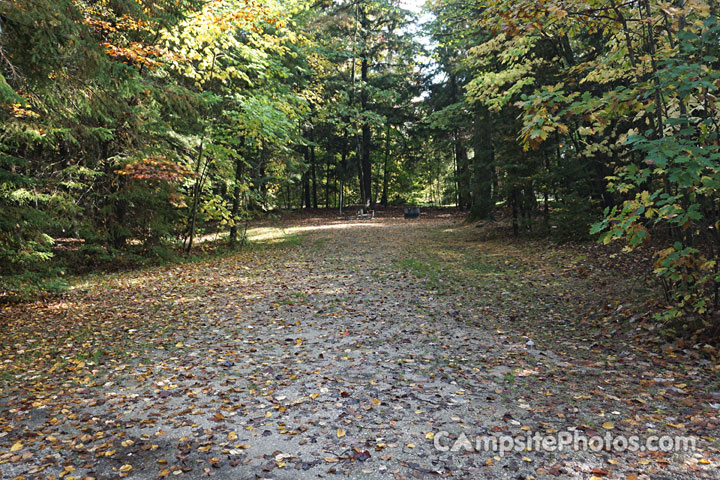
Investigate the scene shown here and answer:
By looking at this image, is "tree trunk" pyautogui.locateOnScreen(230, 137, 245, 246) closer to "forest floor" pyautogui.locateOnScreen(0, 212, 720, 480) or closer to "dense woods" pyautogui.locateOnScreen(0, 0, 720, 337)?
"dense woods" pyautogui.locateOnScreen(0, 0, 720, 337)

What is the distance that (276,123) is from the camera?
12.9 m

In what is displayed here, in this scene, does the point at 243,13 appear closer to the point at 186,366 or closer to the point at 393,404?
the point at 186,366

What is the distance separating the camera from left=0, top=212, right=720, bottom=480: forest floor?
3172mm

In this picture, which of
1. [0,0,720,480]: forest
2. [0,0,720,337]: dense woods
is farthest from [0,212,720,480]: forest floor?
[0,0,720,337]: dense woods

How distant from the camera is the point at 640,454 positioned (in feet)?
10.1

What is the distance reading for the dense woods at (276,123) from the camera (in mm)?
4645

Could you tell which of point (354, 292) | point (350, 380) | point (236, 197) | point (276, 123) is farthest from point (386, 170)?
point (350, 380)

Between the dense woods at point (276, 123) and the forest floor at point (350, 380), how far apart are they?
1.03m

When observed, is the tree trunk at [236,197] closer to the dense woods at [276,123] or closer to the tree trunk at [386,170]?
the dense woods at [276,123]

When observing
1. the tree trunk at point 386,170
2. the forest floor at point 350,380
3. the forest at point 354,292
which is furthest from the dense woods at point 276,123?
the tree trunk at point 386,170

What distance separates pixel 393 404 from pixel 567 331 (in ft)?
10.4

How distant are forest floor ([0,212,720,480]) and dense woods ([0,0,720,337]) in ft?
3.39

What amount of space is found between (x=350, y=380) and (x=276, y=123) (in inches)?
395

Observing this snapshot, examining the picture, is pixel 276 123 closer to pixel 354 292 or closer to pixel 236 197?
pixel 236 197
